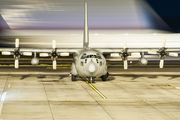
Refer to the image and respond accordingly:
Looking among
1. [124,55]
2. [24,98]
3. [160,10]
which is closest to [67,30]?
[160,10]

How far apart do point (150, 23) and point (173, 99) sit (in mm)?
52496

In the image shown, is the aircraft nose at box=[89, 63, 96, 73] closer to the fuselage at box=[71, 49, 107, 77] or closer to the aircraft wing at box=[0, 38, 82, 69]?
the fuselage at box=[71, 49, 107, 77]

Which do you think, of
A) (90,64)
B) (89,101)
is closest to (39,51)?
(90,64)

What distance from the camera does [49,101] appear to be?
2078cm

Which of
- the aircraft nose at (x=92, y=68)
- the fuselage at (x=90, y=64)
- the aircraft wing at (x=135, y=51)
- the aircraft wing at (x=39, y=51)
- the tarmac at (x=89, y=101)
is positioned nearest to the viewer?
the tarmac at (x=89, y=101)

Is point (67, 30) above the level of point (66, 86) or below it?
above

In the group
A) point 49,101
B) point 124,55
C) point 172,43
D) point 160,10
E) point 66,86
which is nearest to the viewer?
point 49,101

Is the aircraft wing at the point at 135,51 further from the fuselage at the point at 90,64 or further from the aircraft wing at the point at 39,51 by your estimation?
the fuselage at the point at 90,64

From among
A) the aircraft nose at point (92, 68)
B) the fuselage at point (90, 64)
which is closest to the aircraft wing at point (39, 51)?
the fuselage at point (90, 64)

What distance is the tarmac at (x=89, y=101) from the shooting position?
54.8 feet

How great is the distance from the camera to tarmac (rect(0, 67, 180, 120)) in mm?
16714

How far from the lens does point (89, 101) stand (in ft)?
68.8

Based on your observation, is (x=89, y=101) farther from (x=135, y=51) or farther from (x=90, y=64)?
(x=135, y=51)

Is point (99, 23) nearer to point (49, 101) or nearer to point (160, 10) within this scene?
point (160, 10)
